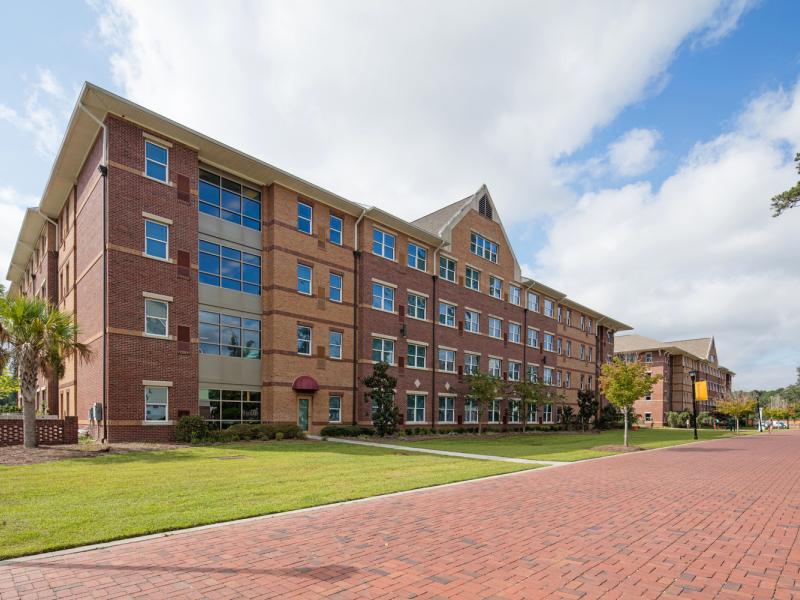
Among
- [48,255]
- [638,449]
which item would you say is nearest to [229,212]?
[48,255]

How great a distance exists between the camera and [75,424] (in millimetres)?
19219

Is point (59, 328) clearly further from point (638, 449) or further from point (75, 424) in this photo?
point (638, 449)

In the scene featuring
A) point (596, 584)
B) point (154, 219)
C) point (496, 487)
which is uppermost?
point (154, 219)

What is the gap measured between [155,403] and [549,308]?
38.7 metres

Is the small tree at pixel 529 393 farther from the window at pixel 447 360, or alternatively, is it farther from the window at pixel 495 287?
the window at pixel 495 287

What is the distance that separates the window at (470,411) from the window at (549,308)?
15681 millimetres

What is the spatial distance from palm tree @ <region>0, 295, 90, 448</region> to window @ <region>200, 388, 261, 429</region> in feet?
23.5

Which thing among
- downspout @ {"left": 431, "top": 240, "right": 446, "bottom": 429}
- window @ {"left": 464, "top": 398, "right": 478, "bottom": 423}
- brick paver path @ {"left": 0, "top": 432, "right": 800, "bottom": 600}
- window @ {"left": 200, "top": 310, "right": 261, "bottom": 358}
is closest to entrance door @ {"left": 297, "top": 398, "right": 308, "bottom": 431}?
window @ {"left": 200, "top": 310, "right": 261, "bottom": 358}

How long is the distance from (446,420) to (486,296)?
422 inches

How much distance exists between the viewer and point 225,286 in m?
25.3

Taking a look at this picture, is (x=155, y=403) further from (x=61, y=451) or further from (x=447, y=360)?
(x=447, y=360)

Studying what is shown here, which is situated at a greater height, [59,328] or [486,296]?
[486,296]

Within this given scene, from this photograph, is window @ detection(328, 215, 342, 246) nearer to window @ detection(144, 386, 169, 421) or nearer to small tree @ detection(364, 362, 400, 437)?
small tree @ detection(364, 362, 400, 437)

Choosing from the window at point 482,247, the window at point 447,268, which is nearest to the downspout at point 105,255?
the window at point 447,268
